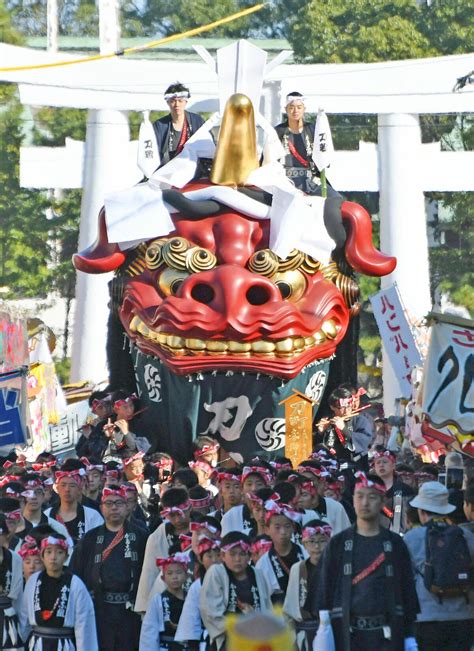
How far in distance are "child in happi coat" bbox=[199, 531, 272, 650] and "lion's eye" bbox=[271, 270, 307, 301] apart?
254 inches

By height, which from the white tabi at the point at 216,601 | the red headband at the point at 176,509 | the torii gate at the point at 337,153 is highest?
the torii gate at the point at 337,153

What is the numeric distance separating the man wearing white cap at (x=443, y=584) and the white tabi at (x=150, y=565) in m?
1.66

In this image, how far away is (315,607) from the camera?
8.39 meters

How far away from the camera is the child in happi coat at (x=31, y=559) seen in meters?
9.61

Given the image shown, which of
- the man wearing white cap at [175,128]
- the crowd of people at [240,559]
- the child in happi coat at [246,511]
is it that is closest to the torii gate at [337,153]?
the man wearing white cap at [175,128]

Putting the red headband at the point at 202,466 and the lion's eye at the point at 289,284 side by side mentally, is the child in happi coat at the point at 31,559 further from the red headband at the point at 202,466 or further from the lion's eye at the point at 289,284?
the lion's eye at the point at 289,284

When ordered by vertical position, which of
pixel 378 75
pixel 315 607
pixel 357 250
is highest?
pixel 378 75

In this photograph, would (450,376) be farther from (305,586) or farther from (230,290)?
(230,290)

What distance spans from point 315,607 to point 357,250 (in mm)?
7714

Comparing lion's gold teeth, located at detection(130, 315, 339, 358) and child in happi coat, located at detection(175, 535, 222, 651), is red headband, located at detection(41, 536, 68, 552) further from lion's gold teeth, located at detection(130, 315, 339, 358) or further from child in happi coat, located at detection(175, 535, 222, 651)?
lion's gold teeth, located at detection(130, 315, 339, 358)

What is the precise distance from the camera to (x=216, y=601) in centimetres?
873

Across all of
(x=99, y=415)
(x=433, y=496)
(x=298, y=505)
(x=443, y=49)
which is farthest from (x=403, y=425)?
(x=443, y=49)

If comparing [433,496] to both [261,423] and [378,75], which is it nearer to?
[261,423]

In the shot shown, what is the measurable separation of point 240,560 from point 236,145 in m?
7.06
